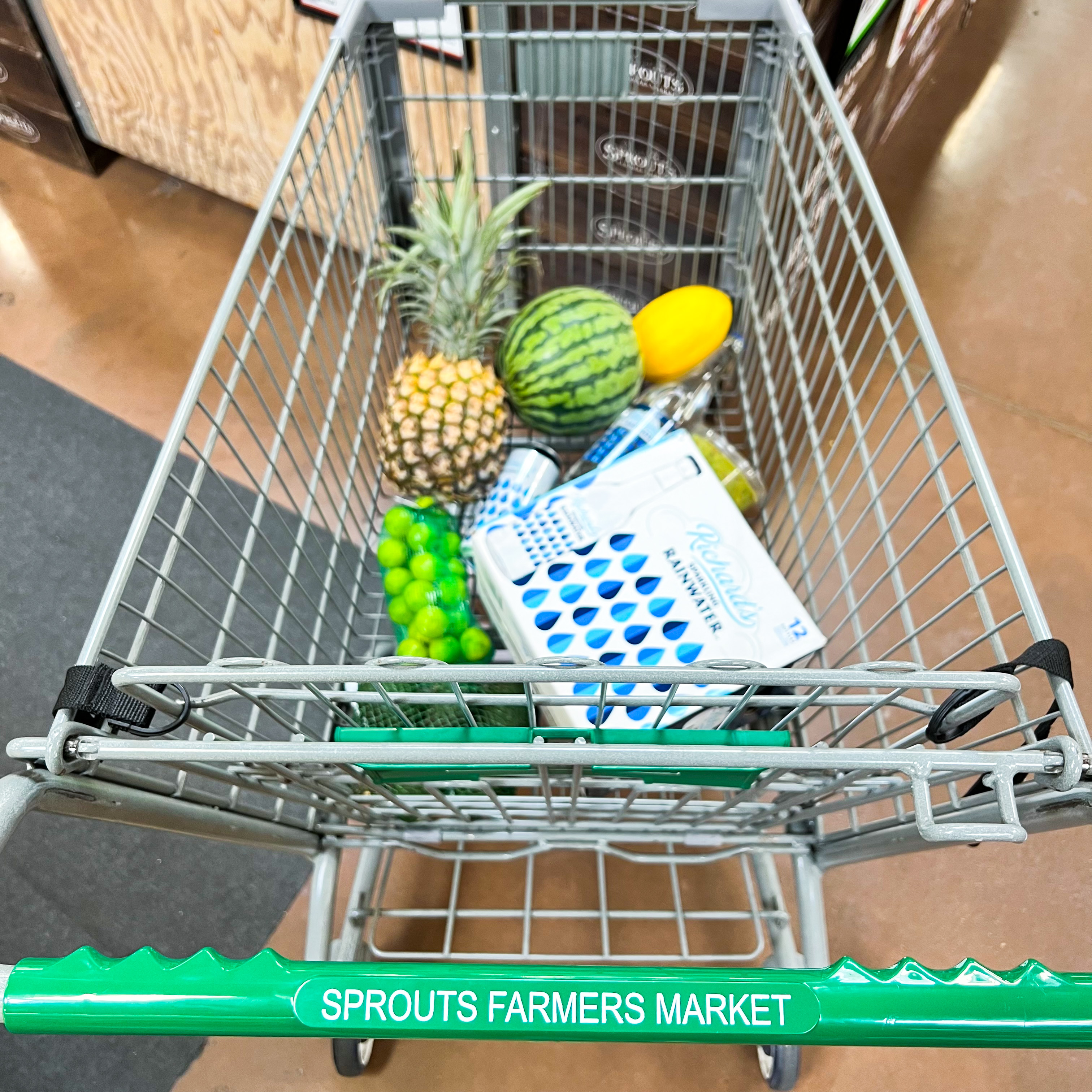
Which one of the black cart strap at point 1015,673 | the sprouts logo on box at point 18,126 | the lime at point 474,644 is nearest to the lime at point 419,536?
the lime at point 474,644

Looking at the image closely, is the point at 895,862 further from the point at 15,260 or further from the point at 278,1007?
the point at 15,260

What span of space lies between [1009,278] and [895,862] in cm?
130

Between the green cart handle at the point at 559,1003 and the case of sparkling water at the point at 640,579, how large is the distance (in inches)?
13.6

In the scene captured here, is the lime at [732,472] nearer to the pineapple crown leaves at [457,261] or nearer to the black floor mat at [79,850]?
the pineapple crown leaves at [457,261]

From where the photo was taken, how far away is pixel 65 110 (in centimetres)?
176

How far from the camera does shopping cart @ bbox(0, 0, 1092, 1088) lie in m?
0.44

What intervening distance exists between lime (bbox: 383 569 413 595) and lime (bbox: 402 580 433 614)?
23mm

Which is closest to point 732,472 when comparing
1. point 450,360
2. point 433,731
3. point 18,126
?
point 450,360

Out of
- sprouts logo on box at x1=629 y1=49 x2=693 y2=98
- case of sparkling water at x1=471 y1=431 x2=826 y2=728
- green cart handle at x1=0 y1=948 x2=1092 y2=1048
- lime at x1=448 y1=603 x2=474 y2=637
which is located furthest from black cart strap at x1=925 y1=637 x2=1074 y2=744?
sprouts logo on box at x1=629 y1=49 x2=693 y2=98

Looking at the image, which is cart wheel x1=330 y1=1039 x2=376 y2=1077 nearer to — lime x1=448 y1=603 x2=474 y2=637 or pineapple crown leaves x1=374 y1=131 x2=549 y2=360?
lime x1=448 y1=603 x2=474 y2=637

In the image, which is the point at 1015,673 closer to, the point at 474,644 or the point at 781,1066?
the point at 474,644

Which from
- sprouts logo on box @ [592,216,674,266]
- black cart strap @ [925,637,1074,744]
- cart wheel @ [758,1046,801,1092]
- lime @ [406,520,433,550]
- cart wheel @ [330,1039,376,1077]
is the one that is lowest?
cart wheel @ [758,1046,801,1092]

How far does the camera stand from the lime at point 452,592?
3.00 feet

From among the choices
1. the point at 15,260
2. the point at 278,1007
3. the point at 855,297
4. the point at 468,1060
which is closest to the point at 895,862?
the point at 468,1060
